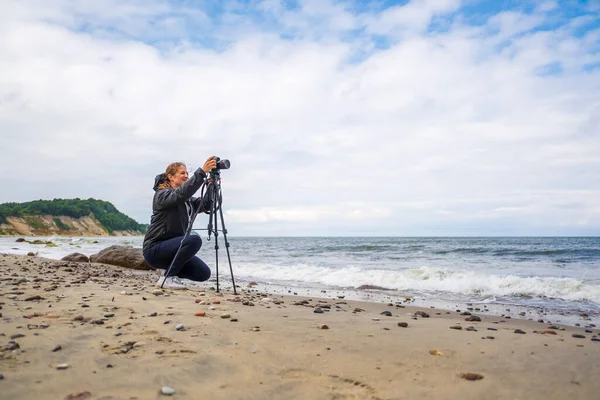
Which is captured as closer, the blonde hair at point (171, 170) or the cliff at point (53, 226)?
the blonde hair at point (171, 170)

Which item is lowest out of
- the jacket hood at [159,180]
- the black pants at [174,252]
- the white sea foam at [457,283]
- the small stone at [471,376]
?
the white sea foam at [457,283]

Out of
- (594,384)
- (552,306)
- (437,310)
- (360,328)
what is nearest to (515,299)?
(552,306)

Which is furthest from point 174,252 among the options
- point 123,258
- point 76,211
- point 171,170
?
point 76,211

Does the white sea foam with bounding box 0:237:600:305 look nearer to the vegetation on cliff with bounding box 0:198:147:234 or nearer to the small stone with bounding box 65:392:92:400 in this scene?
the small stone with bounding box 65:392:92:400

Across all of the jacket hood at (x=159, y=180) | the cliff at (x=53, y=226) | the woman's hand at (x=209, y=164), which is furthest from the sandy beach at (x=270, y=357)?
the cliff at (x=53, y=226)

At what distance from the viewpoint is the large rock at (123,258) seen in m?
14.5

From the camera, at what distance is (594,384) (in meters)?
2.47

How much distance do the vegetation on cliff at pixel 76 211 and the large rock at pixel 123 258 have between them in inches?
3370

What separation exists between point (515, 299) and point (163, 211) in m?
7.06

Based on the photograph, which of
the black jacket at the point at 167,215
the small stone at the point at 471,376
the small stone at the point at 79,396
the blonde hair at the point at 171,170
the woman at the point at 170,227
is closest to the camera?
the small stone at the point at 79,396

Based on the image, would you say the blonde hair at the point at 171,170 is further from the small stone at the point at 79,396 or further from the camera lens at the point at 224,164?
the small stone at the point at 79,396

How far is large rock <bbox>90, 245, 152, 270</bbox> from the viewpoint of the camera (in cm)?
1447

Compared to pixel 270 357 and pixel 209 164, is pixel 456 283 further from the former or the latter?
pixel 270 357

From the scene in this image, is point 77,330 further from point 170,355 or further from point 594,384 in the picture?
point 594,384
